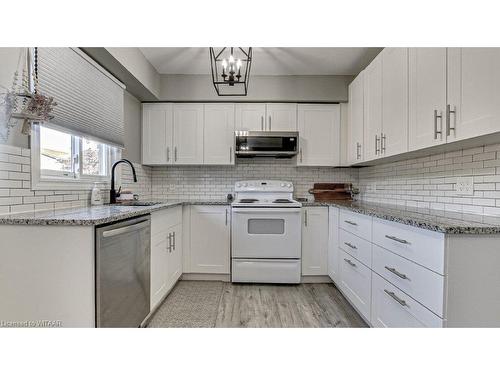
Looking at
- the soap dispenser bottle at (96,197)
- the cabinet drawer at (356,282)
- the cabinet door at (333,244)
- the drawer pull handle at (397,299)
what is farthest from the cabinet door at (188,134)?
the drawer pull handle at (397,299)

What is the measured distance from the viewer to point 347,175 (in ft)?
11.6

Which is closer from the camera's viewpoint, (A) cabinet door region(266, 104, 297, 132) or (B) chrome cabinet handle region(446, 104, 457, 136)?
(B) chrome cabinet handle region(446, 104, 457, 136)

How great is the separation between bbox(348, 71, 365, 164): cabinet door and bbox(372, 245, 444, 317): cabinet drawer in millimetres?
1341

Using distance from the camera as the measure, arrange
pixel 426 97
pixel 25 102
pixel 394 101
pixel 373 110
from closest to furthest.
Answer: pixel 25 102 < pixel 426 97 < pixel 394 101 < pixel 373 110

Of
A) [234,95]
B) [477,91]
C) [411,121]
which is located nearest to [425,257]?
[477,91]

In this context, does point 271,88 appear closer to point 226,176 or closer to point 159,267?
point 226,176

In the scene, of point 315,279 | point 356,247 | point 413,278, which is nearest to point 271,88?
point 356,247

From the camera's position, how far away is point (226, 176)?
11.5 feet

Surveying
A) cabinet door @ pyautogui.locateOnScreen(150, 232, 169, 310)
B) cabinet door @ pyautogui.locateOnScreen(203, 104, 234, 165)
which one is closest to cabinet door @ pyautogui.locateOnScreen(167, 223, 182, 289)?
cabinet door @ pyautogui.locateOnScreen(150, 232, 169, 310)

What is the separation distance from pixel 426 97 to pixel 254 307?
6.85ft

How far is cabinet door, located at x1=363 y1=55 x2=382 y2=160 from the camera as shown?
2379 millimetres

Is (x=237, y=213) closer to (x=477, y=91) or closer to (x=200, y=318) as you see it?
(x=200, y=318)

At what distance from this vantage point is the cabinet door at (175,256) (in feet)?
8.43

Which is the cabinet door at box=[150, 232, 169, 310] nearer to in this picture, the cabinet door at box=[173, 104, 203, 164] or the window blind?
the window blind
